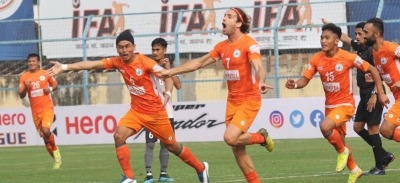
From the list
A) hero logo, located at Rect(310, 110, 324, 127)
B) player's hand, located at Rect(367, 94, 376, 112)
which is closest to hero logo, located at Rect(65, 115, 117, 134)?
hero logo, located at Rect(310, 110, 324, 127)

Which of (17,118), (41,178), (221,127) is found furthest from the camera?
(17,118)

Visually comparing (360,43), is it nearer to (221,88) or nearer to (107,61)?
(107,61)

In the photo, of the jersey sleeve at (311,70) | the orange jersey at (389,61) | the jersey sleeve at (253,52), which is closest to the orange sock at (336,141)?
the jersey sleeve at (311,70)

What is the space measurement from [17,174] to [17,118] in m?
12.4

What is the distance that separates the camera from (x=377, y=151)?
1784 centimetres

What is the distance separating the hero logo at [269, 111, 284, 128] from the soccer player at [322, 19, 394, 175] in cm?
1129

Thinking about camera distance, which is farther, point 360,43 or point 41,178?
point 41,178

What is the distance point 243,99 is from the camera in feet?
48.3

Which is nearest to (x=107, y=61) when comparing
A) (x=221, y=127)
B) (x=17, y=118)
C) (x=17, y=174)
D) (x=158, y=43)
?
(x=158, y=43)

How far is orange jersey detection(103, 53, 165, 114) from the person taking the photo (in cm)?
1650

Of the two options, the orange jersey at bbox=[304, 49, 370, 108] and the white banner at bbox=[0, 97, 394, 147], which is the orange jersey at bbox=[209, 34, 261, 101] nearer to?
the orange jersey at bbox=[304, 49, 370, 108]

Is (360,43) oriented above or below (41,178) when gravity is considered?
above

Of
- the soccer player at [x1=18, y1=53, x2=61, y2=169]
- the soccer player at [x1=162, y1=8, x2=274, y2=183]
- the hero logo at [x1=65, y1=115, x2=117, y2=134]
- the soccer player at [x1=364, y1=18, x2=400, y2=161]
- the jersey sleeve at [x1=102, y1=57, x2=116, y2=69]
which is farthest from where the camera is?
the hero logo at [x1=65, y1=115, x2=117, y2=134]

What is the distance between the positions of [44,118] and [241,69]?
33.7 ft
